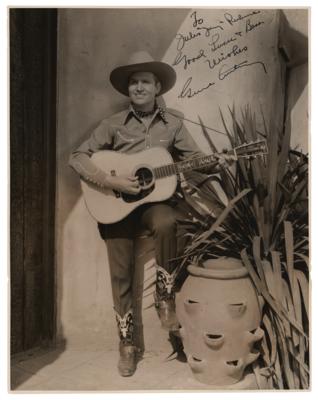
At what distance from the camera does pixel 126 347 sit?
8.03 ft

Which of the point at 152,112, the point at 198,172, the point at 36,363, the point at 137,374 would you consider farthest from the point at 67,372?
the point at 152,112

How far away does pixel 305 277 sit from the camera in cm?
218

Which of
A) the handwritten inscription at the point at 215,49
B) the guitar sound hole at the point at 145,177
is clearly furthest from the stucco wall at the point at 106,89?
the guitar sound hole at the point at 145,177

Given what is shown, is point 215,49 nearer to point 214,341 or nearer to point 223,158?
point 223,158

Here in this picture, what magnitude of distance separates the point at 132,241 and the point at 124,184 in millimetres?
402

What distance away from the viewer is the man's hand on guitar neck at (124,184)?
2293 millimetres

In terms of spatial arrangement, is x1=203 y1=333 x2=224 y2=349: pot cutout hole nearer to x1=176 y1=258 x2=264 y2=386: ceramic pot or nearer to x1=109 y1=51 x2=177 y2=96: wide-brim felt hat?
x1=176 y1=258 x2=264 y2=386: ceramic pot

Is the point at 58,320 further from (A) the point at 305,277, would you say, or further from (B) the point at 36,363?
(A) the point at 305,277

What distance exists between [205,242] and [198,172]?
16.4 inches

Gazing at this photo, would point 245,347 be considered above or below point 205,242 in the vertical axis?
below

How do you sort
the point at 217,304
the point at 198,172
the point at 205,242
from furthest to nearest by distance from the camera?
the point at 198,172 < the point at 205,242 < the point at 217,304
